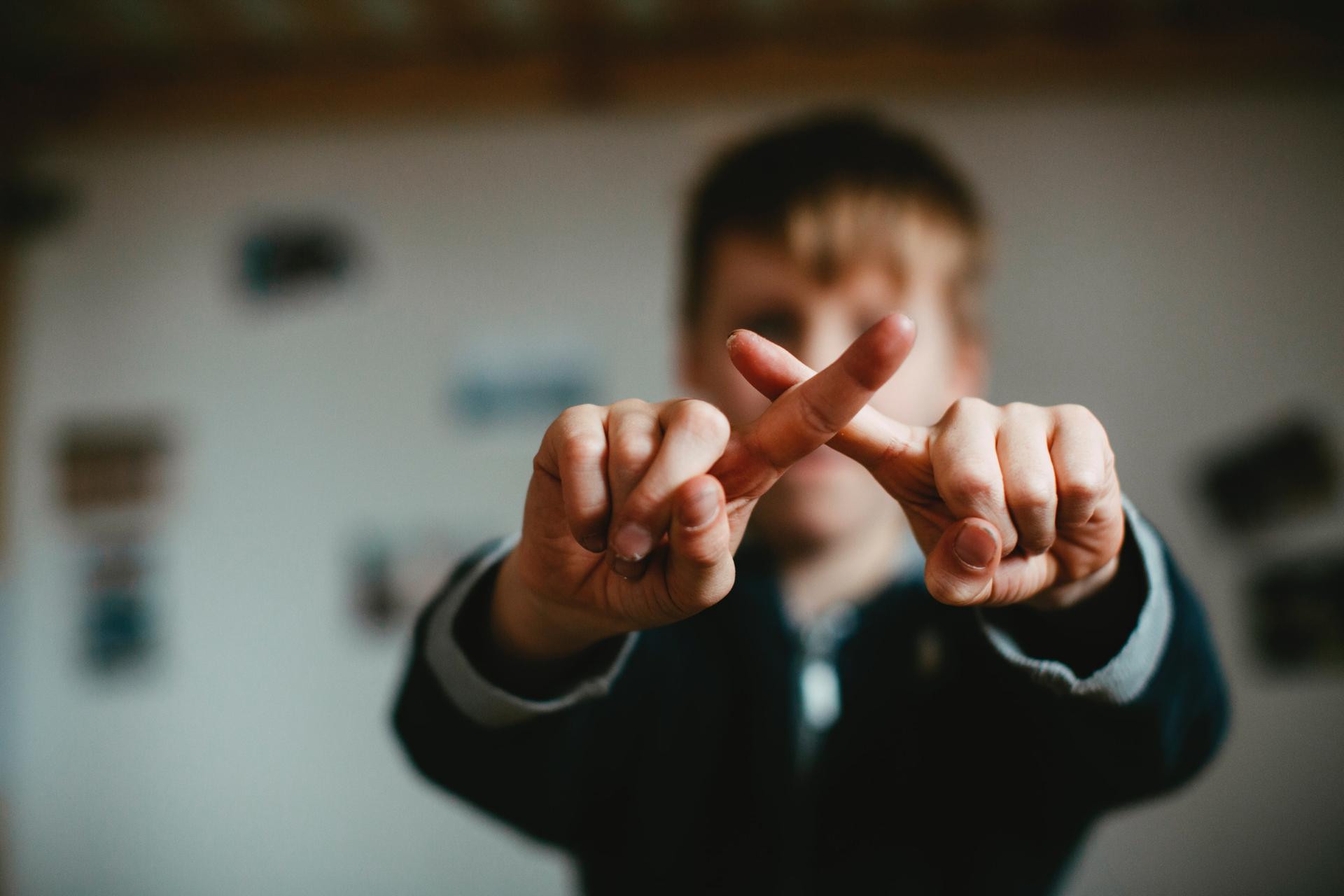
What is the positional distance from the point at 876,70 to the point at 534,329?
0.68 metres

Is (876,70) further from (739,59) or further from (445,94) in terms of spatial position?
(445,94)

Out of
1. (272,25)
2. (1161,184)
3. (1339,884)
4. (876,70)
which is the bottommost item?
(1339,884)

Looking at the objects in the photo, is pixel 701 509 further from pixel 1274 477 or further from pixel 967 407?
pixel 1274 477

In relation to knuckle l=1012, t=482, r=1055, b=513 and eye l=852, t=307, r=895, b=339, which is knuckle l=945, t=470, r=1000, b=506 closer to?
knuckle l=1012, t=482, r=1055, b=513

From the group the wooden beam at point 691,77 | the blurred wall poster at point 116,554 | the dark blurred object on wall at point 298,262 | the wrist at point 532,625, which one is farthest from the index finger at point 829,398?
the blurred wall poster at point 116,554

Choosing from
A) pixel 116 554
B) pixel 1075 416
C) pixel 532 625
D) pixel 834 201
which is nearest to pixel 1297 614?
pixel 834 201

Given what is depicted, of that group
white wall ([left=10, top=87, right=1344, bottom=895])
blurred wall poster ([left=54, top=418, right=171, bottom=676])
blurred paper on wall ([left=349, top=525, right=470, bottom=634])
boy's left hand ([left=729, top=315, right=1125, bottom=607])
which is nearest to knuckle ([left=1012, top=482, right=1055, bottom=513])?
boy's left hand ([left=729, top=315, right=1125, bottom=607])

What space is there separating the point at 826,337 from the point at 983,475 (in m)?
0.34

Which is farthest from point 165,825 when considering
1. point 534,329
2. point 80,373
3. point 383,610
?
point 534,329

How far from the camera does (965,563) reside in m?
0.26

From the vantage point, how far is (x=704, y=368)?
659 mm

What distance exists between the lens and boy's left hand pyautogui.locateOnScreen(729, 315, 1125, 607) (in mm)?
258

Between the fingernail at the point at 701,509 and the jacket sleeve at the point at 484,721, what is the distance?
13cm

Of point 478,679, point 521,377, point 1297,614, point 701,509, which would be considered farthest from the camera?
point 521,377
